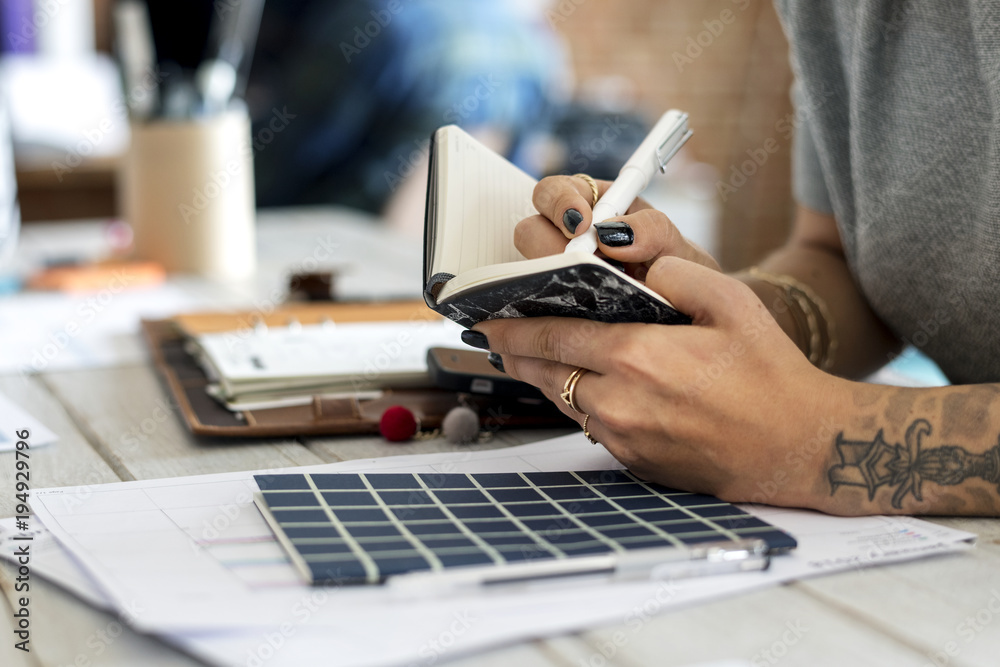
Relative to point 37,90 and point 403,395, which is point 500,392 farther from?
point 37,90

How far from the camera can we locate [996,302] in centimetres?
70

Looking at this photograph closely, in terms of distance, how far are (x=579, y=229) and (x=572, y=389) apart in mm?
104

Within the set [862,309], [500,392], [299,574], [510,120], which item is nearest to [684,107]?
[510,120]

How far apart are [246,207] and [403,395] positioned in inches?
27.8

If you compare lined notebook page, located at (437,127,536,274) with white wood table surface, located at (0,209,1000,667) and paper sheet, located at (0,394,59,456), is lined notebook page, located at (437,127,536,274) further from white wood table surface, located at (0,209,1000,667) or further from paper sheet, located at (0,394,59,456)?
paper sheet, located at (0,394,59,456)

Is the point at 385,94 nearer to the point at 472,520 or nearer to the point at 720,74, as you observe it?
the point at 720,74

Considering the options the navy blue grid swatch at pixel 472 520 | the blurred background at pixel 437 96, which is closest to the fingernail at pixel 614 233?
the navy blue grid swatch at pixel 472 520

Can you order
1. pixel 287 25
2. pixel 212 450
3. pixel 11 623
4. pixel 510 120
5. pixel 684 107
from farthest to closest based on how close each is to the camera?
pixel 684 107
pixel 287 25
pixel 510 120
pixel 212 450
pixel 11 623

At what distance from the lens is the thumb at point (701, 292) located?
0.52 meters

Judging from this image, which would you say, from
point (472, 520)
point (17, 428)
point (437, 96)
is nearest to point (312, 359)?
point (17, 428)

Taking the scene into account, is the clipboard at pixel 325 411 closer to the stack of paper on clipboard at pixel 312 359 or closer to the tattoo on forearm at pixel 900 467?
the stack of paper on clipboard at pixel 312 359

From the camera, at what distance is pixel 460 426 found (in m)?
0.65

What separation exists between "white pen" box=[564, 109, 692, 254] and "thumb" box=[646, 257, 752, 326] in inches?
2.3

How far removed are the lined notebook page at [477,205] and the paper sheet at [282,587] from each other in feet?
0.65
